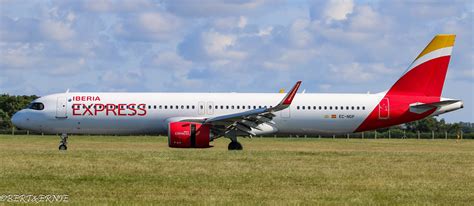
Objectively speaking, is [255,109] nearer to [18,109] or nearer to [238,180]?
[238,180]

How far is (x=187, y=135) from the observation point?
116 feet

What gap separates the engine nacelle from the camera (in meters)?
35.3

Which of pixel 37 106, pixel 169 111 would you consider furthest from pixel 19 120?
pixel 169 111

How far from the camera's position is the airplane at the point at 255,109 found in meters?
38.6

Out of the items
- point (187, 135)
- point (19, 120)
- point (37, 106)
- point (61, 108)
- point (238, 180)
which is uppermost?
point (37, 106)

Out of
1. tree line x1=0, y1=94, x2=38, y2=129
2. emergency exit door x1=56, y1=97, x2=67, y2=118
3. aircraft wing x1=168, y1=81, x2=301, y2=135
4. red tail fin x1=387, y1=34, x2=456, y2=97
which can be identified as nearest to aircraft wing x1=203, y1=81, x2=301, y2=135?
aircraft wing x1=168, y1=81, x2=301, y2=135

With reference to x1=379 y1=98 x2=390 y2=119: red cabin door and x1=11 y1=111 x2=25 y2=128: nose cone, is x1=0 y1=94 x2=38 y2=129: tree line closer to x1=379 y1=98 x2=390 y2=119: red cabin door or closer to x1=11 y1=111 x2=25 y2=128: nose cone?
x1=11 y1=111 x2=25 y2=128: nose cone

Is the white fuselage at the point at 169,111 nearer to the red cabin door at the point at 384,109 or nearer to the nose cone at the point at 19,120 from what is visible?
the nose cone at the point at 19,120

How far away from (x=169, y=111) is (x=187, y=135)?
151 inches

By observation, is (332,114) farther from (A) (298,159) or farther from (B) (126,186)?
(B) (126,186)

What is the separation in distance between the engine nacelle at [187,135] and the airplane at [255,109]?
1.83 m

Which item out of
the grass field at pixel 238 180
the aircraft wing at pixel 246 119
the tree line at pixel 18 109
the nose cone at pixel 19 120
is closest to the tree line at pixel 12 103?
the tree line at pixel 18 109

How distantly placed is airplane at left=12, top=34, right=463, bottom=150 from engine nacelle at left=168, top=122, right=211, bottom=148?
1.83 metres

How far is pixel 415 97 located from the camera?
3994 cm
